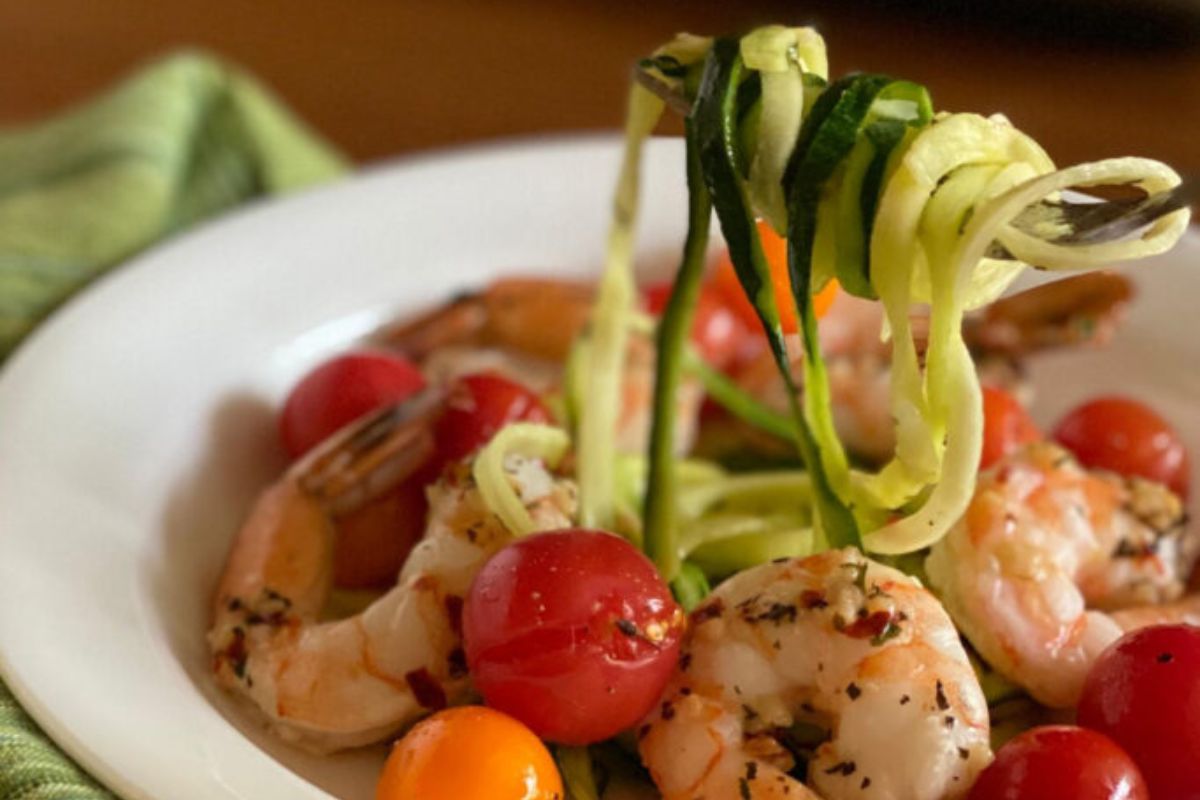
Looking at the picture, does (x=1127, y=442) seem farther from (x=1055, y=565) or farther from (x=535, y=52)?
(x=535, y=52)

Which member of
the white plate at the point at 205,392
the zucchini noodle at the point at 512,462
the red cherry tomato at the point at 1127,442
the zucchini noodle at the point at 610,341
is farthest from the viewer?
the red cherry tomato at the point at 1127,442

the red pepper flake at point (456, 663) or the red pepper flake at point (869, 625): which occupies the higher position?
the red pepper flake at point (869, 625)

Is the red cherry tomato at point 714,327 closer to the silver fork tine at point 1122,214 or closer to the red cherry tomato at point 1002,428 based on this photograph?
the red cherry tomato at point 1002,428

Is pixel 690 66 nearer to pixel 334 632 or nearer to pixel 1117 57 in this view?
pixel 334 632

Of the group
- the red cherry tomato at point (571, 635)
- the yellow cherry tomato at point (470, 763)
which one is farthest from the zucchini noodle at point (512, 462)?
the yellow cherry tomato at point (470, 763)

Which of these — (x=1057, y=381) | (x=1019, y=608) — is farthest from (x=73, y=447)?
(x=1057, y=381)
